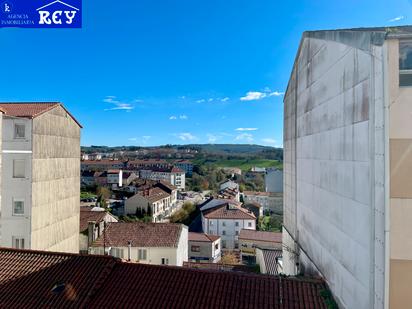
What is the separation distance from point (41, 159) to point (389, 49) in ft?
50.6

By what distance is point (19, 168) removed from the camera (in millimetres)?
15109

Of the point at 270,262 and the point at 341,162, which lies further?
the point at 270,262

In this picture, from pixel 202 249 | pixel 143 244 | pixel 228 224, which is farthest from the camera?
pixel 228 224

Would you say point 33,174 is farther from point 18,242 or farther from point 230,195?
point 230,195

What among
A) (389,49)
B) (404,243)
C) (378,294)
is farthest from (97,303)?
(389,49)

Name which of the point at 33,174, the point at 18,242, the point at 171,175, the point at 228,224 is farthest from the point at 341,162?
the point at 171,175

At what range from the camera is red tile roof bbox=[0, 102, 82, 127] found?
15086mm

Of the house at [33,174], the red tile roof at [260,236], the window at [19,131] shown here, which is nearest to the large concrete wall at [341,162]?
the house at [33,174]

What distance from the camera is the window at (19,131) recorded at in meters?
14.9

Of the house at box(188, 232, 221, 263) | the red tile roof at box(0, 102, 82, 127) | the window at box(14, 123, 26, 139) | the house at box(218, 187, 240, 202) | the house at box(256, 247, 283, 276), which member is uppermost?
the red tile roof at box(0, 102, 82, 127)

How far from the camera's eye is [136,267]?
31.3 ft

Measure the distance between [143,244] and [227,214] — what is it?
21056mm

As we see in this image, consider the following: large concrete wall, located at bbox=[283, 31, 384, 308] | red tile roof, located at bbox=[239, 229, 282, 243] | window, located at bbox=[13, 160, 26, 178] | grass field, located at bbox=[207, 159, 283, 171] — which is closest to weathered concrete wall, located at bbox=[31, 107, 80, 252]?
window, located at bbox=[13, 160, 26, 178]

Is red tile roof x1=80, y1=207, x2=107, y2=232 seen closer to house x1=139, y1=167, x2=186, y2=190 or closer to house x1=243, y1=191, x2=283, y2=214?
house x1=243, y1=191, x2=283, y2=214
